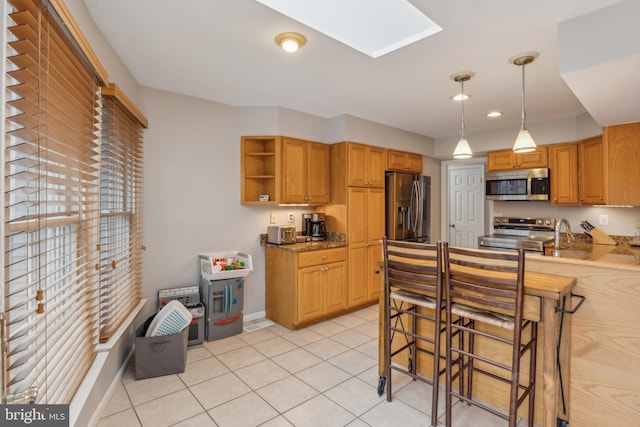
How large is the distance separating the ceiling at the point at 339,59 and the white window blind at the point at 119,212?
49 centimetres

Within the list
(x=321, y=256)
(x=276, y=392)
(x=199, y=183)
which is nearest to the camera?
(x=276, y=392)

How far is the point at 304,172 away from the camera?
3.85 meters

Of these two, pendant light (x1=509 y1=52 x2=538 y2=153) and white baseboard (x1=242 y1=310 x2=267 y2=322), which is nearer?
pendant light (x1=509 y1=52 x2=538 y2=153)

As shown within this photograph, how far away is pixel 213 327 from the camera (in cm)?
321

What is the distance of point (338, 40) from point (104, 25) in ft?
5.01

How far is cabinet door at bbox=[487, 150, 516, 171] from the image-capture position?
450cm

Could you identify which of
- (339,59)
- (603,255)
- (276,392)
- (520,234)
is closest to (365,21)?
(339,59)

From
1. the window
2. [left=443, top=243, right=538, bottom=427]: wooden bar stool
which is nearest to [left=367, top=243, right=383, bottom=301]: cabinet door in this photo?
[left=443, top=243, right=538, bottom=427]: wooden bar stool

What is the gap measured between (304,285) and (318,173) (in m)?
1.42

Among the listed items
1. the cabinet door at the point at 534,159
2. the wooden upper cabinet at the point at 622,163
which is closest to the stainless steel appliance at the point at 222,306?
the wooden upper cabinet at the point at 622,163

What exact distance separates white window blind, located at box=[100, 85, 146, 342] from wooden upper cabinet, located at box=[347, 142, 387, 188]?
231 cm

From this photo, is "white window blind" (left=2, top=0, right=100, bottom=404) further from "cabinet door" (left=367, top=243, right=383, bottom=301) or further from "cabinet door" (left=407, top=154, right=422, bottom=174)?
"cabinet door" (left=407, top=154, right=422, bottom=174)

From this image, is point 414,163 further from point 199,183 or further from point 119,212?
point 119,212

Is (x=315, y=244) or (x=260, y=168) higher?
(x=260, y=168)
